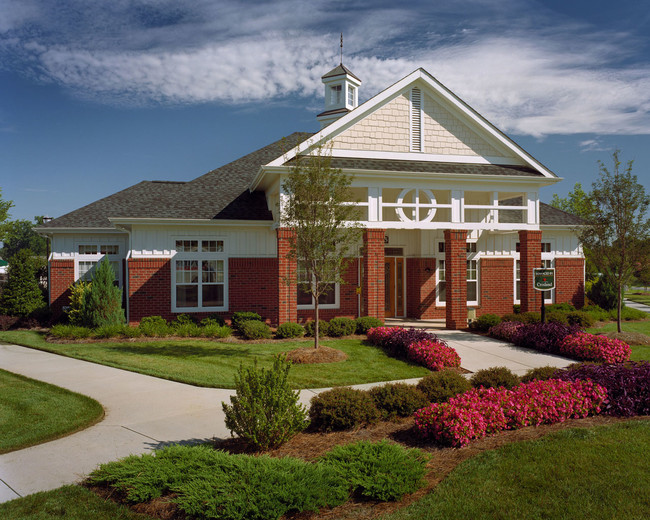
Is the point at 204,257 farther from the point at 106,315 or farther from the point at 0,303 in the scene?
the point at 0,303

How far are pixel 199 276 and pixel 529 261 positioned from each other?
37.2 ft

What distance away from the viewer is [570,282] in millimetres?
21641

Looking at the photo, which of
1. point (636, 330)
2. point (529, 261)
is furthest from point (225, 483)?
point (636, 330)

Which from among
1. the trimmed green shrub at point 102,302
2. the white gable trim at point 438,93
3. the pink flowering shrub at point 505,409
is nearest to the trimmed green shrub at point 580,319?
the white gable trim at point 438,93

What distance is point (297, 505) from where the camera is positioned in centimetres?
452

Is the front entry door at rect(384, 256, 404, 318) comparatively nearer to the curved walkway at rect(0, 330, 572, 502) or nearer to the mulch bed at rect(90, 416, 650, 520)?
the curved walkway at rect(0, 330, 572, 502)

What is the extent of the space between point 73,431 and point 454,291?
40.8 ft

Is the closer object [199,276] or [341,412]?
[341,412]

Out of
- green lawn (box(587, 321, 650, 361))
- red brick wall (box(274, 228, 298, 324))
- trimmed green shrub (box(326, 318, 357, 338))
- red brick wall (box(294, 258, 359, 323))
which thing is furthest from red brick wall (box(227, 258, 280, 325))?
green lawn (box(587, 321, 650, 361))

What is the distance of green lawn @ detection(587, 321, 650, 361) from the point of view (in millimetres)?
12680

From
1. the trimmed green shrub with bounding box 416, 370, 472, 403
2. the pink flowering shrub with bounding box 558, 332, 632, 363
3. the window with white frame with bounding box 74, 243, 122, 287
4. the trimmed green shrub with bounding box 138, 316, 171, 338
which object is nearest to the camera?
the trimmed green shrub with bounding box 416, 370, 472, 403

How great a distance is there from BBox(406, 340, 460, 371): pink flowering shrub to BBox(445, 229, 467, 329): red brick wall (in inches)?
193

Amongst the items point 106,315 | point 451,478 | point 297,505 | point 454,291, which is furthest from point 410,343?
point 106,315

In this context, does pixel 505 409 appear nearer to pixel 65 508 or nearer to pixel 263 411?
pixel 263 411
